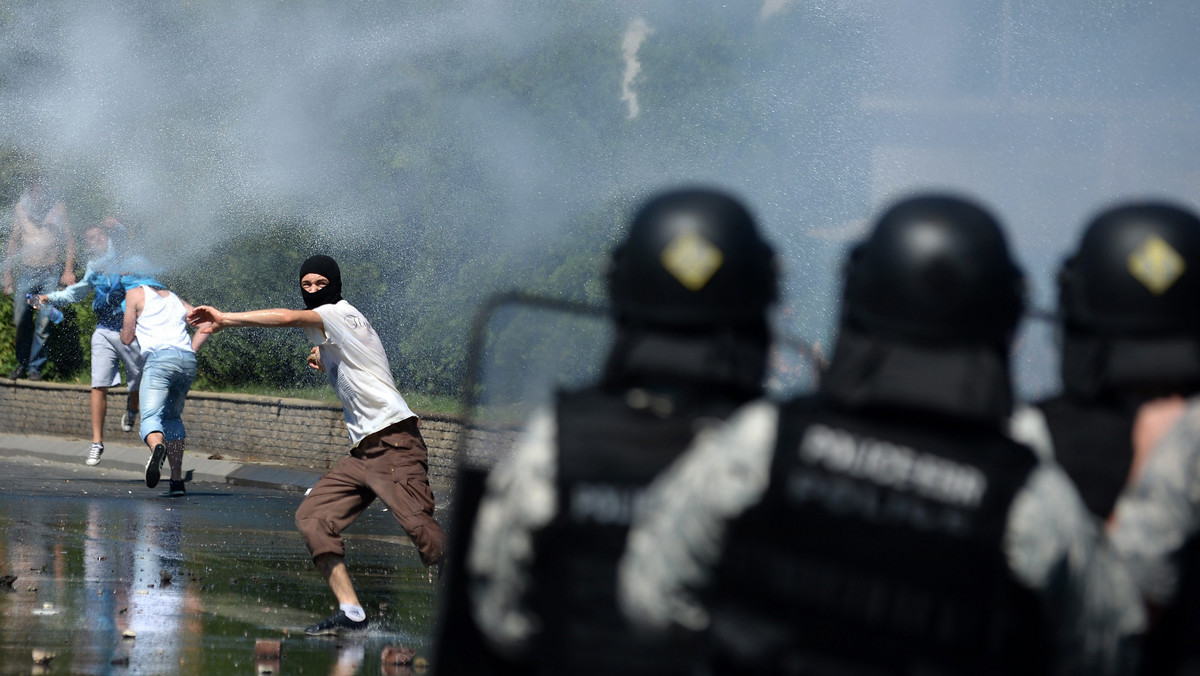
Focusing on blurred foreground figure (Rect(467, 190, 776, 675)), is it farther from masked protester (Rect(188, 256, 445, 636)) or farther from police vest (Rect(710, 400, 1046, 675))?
masked protester (Rect(188, 256, 445, 636))

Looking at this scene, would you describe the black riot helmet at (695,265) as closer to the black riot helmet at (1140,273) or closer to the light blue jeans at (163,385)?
the black riot helmet at (1140,273)

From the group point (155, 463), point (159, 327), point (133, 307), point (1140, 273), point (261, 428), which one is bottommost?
point (261, 428)

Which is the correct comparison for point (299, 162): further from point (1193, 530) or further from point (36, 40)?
point (1193, 530)

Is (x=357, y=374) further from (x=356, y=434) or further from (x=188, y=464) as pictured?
(x=188, y=464)

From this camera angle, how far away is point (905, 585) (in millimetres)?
1823

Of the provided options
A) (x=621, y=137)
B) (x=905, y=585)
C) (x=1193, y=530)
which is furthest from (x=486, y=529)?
(x=621, y=137)

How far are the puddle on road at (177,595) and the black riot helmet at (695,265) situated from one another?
3.61m

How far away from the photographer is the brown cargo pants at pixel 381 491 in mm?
5953

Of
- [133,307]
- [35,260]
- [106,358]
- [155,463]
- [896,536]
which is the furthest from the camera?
[35,260]

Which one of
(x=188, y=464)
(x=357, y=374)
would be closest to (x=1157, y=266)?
(x=357, y=374)

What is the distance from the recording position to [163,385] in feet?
34.1

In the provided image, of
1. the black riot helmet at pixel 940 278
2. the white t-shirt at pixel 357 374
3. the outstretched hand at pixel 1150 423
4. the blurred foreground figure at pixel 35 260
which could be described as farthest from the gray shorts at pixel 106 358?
the black riot helmet at pixel 940 278

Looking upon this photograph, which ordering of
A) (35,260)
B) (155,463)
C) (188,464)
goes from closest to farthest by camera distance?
(155,463) → (188,464) → (35,260)

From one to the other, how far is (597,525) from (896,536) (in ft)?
1.62
